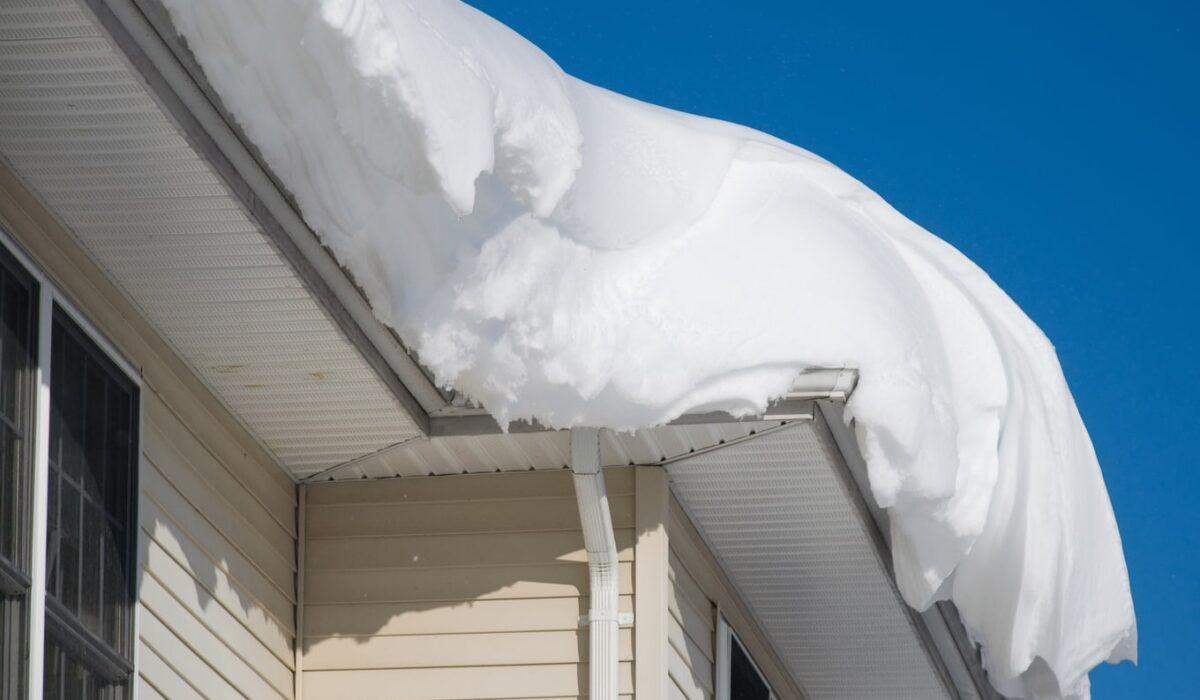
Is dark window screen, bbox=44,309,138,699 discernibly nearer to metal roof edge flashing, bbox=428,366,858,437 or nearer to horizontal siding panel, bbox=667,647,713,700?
metal roof edge flashing, bbox=428,366,858,437

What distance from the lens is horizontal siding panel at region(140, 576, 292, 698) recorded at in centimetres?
584

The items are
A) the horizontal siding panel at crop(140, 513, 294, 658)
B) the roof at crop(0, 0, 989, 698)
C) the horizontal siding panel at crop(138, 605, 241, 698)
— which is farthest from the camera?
the horizontal siding panel at crop(140, 513, 294, 658)

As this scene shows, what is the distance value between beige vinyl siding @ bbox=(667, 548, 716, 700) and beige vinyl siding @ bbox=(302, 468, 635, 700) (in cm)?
28

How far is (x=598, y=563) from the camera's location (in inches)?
261

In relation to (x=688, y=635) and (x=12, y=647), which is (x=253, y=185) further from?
(x=688, y=635)

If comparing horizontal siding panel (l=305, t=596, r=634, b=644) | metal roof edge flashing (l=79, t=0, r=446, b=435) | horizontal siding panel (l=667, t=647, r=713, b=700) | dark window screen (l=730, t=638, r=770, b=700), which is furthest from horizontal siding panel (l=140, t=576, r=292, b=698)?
dark window screen (l=730, t=638, r=770, b=700)

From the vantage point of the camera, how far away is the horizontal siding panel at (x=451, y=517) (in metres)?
6.88

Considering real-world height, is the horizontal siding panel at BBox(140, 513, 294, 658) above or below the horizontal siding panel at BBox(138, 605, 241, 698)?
above

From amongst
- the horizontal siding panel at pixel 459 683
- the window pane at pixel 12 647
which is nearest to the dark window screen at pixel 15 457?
the window pane at pixel 12 647

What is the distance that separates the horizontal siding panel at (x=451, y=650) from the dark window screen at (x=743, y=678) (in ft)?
3.81

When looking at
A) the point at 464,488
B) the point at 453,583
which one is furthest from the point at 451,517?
the point at 453,583

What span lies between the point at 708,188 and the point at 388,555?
6.17 feet

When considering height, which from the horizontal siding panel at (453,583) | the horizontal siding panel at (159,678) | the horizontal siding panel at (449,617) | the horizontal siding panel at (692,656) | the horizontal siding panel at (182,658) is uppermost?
the horizontal siding panel at (453,583)

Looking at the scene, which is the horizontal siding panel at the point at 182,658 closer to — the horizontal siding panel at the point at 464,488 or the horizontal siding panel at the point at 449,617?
the horizontal siding panel at the point at 449,617
